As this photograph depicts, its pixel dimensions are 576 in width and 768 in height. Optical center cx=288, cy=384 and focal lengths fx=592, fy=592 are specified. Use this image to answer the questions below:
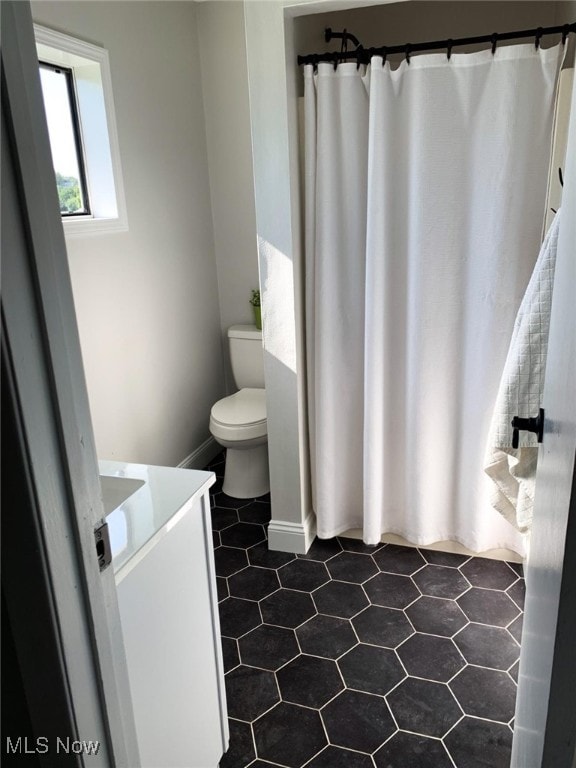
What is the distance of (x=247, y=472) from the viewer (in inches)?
124

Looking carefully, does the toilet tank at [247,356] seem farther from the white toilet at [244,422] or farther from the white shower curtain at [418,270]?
the white shower curtain at [418,270]

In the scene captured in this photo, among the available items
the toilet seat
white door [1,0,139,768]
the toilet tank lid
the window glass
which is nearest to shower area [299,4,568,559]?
the toilet seat

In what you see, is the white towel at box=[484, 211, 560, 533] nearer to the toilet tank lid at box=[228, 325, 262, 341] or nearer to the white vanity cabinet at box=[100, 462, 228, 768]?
the white vanity cabinet at box=[100, 462, 228, 768]

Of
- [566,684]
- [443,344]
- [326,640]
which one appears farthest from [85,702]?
[443,344]

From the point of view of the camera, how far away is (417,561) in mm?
2562

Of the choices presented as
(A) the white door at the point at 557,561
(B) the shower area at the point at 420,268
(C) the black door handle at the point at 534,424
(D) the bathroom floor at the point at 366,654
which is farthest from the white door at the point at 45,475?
(B) the shower area at the point at 420,268

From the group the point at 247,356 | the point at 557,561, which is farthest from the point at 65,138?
the point at 557,561

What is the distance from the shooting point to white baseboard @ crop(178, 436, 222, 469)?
11.2 ft

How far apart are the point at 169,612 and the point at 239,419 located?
5.69ft

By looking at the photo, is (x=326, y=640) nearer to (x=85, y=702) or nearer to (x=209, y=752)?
(x=209, y=752)

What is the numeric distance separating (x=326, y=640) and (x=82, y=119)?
2.34 metres

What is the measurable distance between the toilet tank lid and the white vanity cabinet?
1.95 metres

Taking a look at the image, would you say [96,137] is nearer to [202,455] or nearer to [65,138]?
[65,138]

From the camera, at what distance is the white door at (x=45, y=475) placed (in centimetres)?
68
